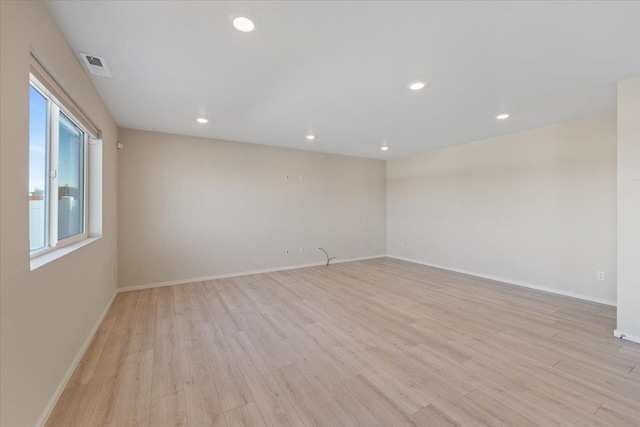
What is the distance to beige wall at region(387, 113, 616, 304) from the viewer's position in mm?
3342

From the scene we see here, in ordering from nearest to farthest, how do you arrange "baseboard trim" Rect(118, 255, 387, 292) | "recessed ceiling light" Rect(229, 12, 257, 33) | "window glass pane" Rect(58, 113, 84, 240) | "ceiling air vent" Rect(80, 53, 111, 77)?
"recessed ceiling light" Rect(229, 12, 257, 33) < "ceiling air vent" Rect(80, 53, 111, 77) < "window glass pane" Rect(58, 113, 84, 240) < "baseboard trim" Rect(118, 255, 387, 292)

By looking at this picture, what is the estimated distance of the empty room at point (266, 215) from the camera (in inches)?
59.6

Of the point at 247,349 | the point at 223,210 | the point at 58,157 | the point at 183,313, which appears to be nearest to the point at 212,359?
the point at 247,349

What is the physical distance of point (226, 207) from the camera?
15.0 feet

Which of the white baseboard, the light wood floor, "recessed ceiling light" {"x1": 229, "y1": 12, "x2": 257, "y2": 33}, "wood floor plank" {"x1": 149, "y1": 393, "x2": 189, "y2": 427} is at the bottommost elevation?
"wood floor plank" {"x1": 149, "y1": 393, "x2": 189, "y2": 427}

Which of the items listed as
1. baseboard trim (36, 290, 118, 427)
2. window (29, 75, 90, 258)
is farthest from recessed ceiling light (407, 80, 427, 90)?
baseboard trim (36, 290, 118, 427)

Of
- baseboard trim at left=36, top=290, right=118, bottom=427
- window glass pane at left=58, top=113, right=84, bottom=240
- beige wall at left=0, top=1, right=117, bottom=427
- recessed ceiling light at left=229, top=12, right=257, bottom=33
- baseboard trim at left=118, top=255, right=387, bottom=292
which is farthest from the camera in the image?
baseboard trim at left=118, top=255, right=387, bottom=292

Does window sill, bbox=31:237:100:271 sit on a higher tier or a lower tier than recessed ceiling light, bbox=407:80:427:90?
lower

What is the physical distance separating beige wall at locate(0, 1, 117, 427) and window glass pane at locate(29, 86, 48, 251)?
196 mm

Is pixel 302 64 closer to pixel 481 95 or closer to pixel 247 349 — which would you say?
pixel 481 95

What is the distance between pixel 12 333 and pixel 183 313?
1944 millimetres

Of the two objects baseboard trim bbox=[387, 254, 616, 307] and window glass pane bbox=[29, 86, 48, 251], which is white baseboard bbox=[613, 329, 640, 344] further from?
window glass pane bbox=[29, 86, 48, 251]

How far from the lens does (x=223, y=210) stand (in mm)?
4547

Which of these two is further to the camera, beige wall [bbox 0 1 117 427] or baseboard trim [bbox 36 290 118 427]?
baseboard trim [bbox 36 290 118 427]
